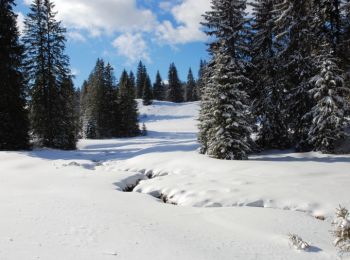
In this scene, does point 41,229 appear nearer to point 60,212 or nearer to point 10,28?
point 60,212

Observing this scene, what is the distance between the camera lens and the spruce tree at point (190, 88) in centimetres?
10969

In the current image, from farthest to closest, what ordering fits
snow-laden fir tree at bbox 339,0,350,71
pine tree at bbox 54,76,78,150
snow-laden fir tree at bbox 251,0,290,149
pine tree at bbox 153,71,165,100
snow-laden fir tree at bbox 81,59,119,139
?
pine tree at bbox 153,71,165,100, snow-laden fir tree at bbox 81,59,119,139, pine tree at bbox 54,76,78,150, snow-laden fir tree at bbox 251,0,290,149, snow-laden fir tree at bbox 339,0,350,71

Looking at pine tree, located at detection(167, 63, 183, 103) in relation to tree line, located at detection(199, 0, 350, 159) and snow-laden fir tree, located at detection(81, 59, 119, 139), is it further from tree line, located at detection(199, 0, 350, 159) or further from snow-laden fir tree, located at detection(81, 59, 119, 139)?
tree line, located at detection(199, 0, 350, 159)

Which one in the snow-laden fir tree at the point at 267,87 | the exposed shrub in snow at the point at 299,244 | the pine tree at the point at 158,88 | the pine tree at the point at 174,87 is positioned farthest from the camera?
the pine tree at the point at 158,88

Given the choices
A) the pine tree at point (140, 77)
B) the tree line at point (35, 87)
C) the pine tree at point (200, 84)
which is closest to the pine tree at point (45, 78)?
the tree line at point (35, 87)

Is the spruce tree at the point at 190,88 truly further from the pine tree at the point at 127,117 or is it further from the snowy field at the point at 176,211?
the snowy field at the point at 176,211

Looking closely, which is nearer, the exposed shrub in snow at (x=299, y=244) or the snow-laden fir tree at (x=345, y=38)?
the exposed shrub in snow at (x=299, y=244)

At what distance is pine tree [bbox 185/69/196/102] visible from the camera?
10981cm

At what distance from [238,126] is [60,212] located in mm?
12137

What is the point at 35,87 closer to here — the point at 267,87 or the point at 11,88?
the point at 11,88

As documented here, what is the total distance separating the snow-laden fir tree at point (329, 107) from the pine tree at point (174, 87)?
276ft

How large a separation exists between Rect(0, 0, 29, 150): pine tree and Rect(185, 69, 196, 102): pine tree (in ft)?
276

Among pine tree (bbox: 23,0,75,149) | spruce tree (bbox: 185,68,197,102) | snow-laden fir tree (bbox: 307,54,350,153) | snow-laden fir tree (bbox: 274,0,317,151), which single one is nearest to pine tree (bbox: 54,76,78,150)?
pine tree (bbox: 23,0,75,149)

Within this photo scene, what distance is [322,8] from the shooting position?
60.4 feet
